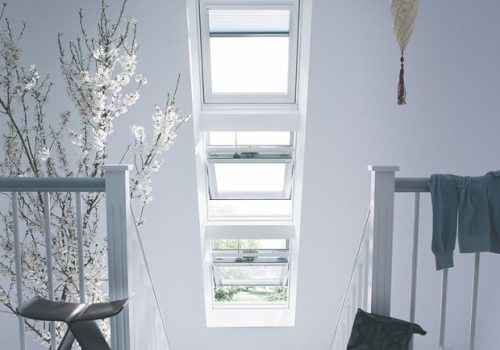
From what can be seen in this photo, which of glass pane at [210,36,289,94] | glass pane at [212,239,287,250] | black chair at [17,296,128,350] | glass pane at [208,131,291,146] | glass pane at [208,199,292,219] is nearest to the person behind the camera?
black chair at [17,296,128,350]

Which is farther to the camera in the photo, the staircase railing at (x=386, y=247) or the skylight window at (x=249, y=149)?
the skylight window at (x=249, y=149)

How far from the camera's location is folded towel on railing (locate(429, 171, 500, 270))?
5.08ft

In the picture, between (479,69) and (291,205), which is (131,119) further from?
(479,69)

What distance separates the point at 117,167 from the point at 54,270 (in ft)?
1.89

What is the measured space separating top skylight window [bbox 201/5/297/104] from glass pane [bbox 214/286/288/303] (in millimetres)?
1855

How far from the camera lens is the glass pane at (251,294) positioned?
3.95 meters

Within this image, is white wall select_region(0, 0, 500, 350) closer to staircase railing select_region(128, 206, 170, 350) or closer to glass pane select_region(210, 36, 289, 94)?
glass pane select_region(210, 36, 289, 94)

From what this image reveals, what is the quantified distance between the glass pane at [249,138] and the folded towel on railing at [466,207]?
1.72 meters


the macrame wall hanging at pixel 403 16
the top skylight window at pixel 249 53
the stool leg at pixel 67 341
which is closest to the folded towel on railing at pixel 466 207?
the macrame wall hanging at pixel 403 16

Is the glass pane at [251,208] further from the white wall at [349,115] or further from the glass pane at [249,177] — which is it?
the white wall at [349,115]

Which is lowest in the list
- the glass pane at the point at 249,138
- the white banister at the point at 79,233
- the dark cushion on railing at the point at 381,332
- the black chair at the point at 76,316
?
the dark cushion on railing at the point at 381,332

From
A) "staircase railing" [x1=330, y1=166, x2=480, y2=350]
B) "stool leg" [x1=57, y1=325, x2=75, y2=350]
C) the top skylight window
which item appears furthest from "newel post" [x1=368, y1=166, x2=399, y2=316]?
the top skylight window

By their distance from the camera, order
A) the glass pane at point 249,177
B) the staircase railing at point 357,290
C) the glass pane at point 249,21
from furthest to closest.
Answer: the glass pane at point 249,177 → the glass pane at point 249,21 → the staircase railing at point 357,290

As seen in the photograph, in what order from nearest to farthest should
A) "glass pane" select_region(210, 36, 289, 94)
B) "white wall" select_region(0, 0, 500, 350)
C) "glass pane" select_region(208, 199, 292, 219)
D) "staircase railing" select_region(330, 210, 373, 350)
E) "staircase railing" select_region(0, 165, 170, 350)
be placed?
"staircase railing" select_region(0, 165, 170, 350)
"staircase railing" select_region(330, 210, 373, 350)
"white wall" select_region(0, 0, 500, 350)
"glass pane" select_region(210, 36, 289, 94)
"glass pane" select_region(208, 199, 292, 219)
